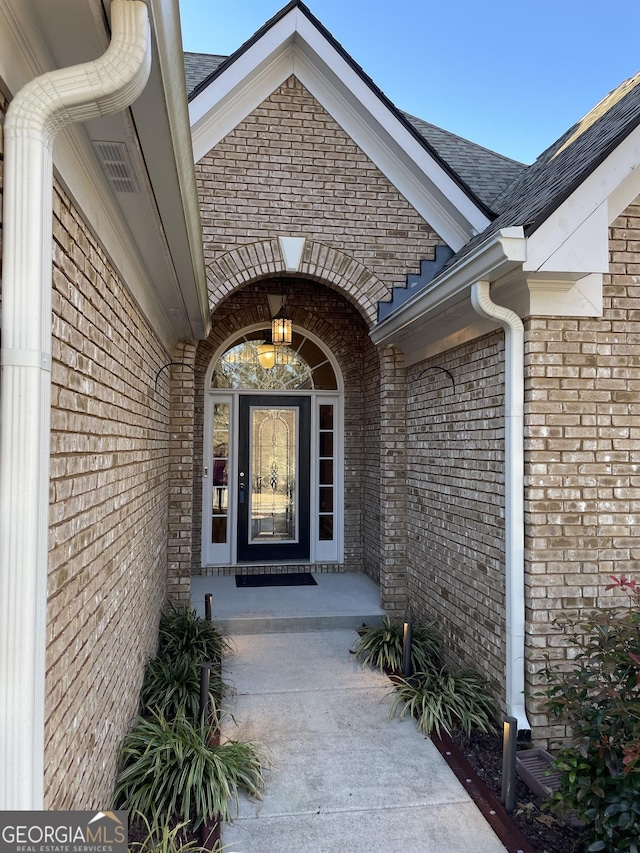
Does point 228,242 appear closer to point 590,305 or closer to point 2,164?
point 590,305

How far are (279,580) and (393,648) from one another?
250 cm

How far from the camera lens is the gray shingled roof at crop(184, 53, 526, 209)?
645 centimetres

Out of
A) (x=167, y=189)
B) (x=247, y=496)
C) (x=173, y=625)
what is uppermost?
(x=167, y=189)

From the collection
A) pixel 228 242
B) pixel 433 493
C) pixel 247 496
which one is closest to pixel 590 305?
pixel 433 493

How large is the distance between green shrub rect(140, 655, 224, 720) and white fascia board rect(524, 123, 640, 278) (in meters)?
3.43

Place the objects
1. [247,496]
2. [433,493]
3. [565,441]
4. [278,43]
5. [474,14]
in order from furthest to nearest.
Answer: [474,14], [247,496], [278,43], [433,493], [565,441]

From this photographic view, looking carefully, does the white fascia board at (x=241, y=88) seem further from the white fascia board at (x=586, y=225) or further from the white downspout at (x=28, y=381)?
the white downspout at (x=28, y=381)

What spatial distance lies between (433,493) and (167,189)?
3544mm

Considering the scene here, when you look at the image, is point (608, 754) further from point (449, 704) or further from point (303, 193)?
point (303, 193)

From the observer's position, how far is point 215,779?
2869 millimetres

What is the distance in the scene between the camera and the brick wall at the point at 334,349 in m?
7.15

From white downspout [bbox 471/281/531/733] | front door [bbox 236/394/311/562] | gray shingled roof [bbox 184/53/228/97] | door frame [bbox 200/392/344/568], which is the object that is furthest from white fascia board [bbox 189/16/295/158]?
white downspout [bbox 471/281/531/733]

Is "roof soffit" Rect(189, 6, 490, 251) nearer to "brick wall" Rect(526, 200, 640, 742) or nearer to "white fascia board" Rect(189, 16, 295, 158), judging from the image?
"white fascia board" Rect(189, 16, 295, 158)

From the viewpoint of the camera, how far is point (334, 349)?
24.6 feet
